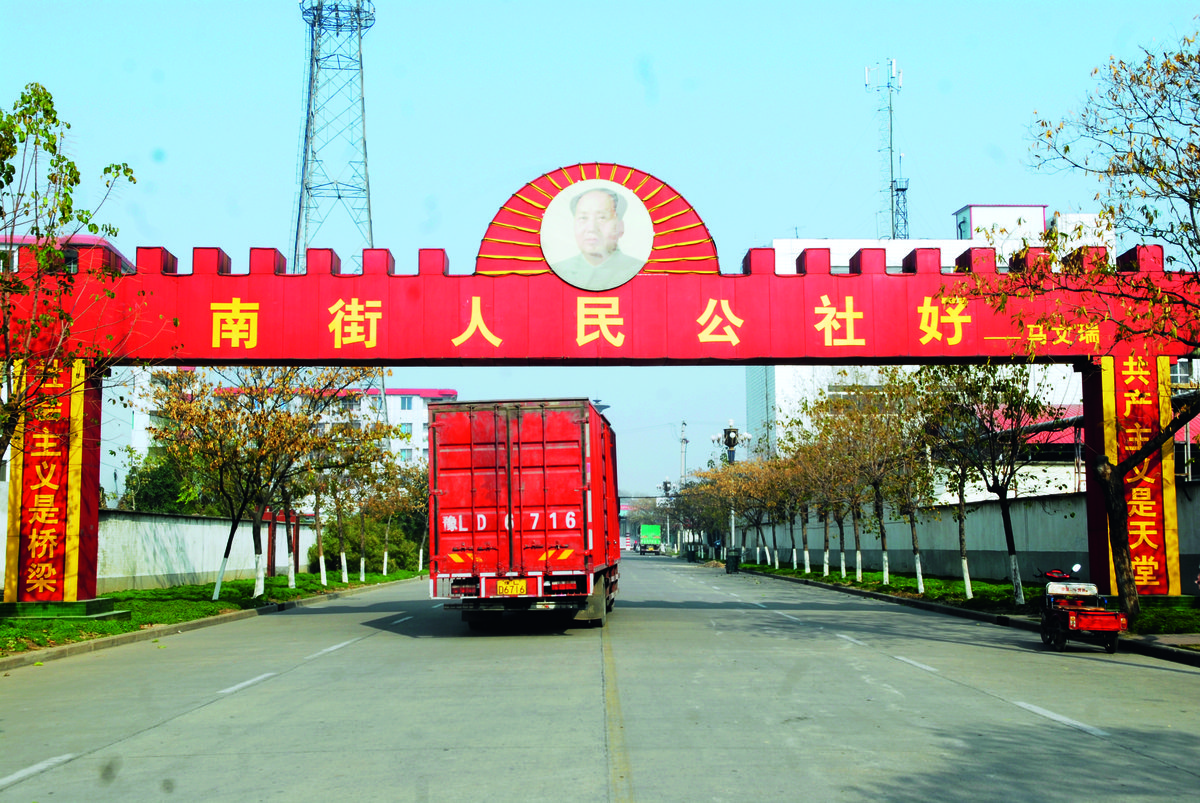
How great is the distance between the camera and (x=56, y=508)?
1989cm

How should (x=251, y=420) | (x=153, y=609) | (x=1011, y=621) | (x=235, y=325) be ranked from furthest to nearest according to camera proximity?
(x=251, y=420), (x=153, y=609), (x=1011, y=621), (x=235, y=325)

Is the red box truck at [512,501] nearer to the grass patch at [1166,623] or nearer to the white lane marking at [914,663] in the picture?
the white lane marking at [914,663]

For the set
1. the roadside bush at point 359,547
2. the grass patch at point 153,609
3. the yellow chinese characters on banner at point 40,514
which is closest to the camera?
the grass patch at point 153,609

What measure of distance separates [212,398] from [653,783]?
2253cm

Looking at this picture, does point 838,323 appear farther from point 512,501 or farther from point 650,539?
point 650,539

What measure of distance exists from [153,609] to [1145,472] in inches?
805

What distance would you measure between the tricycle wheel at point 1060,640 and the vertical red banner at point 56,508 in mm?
16493

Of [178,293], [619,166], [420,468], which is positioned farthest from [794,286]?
[420,468]

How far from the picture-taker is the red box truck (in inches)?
695

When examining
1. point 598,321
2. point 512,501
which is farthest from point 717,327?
point 512,501

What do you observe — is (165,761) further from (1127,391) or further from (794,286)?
(1127,391)

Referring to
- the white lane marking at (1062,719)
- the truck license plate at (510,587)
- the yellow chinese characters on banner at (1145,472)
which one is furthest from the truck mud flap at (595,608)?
the yellow chinese characters on banner at (1145,472)

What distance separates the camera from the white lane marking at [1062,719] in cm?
910

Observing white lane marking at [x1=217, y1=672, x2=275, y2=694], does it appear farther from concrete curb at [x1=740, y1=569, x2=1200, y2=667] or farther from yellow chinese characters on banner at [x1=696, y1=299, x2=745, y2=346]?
concrete curb at [x1=740, y1=569, x2=1200, y2=667]
